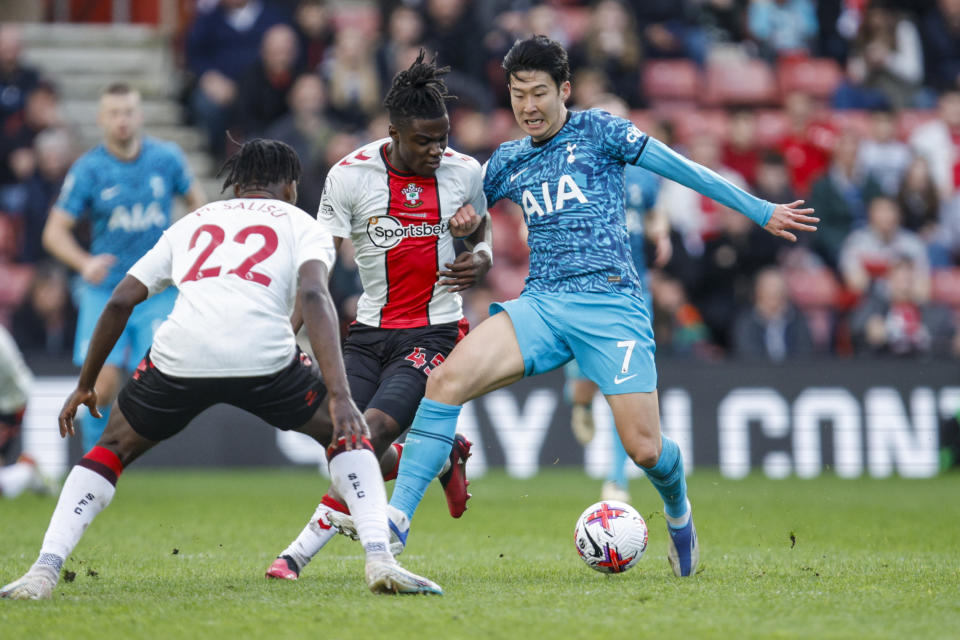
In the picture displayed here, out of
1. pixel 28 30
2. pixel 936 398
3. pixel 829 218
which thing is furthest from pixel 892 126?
pixel 28 30

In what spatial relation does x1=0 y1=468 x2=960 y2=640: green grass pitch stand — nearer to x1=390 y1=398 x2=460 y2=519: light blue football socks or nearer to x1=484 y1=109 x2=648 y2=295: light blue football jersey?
x1=390 y1=398 x2=460 y2=519: light blue football socks

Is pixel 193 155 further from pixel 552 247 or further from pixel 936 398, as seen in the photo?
pixel 552 247

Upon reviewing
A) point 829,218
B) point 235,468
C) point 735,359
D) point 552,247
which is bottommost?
point 235,468

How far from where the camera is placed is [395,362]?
21.3 ft

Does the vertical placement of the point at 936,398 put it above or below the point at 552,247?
below

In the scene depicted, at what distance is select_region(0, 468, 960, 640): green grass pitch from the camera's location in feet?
15.3

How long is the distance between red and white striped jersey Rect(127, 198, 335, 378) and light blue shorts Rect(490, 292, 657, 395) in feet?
3.82

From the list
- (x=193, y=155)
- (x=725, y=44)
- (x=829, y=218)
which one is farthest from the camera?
(x=725, y=44)

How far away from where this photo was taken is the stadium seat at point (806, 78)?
706 inches

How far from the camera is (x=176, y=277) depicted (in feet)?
17.7

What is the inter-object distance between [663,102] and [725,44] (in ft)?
6.39

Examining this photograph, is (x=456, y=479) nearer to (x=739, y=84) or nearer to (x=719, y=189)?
(x=719, y=189)

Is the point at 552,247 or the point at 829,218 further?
the point at 829,218

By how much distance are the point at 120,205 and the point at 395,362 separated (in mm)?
3742
